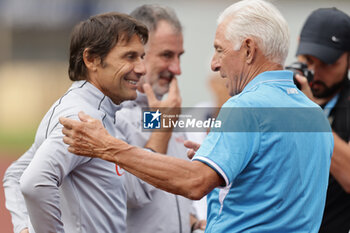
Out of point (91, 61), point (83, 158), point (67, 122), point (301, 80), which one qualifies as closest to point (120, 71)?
point (91, 61)

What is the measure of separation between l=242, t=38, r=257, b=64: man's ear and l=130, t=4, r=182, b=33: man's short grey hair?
3.78ft

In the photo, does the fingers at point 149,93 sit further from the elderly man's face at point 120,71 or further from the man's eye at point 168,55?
the elderly man's face at point 120,71

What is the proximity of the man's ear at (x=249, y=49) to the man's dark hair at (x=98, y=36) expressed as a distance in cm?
59

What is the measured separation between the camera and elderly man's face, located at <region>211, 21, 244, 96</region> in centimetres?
195

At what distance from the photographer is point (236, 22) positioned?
6.37 feet

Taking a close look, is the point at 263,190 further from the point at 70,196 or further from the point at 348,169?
the point at 348,169

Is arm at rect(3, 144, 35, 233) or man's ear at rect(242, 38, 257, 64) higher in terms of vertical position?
man's ear at rect(242, 38, 257, 64)

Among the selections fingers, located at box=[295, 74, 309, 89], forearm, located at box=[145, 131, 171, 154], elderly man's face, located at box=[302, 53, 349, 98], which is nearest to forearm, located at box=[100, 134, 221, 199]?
forearm, located at box=[145, 131, 171, 154]

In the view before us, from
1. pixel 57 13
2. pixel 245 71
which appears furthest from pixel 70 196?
pixel 57 13

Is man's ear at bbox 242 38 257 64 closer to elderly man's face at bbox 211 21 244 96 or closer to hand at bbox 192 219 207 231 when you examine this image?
elderly man's face at bbox 211 21 244 96

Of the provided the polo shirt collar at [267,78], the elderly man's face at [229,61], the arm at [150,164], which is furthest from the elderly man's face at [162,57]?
the arm at [150,164]

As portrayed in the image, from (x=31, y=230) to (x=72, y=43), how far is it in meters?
0.80

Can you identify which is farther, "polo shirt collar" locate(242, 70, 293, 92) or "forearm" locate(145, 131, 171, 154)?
"forearm" locate(145, 131, 171, 154)

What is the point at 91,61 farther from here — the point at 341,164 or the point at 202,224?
the point at 341,164
